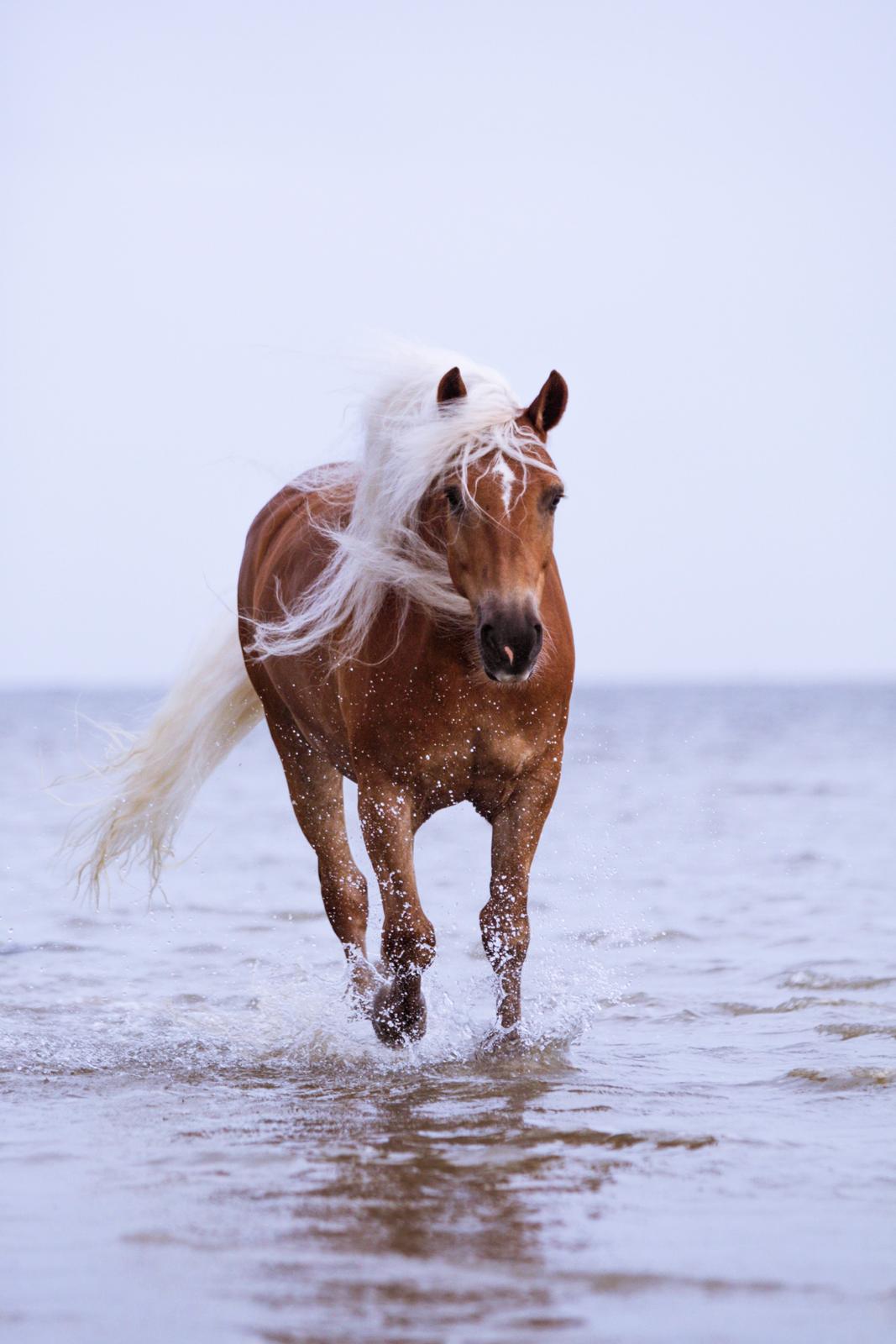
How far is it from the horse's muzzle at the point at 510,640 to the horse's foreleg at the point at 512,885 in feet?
2.70

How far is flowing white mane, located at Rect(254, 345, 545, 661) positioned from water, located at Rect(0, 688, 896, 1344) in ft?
4.29

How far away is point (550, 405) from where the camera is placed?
384 cm

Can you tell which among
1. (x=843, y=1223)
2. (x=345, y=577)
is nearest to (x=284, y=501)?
(x=345, y=577)

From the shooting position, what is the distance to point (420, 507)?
3.96m

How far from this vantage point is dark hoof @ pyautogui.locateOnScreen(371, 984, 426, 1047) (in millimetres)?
4254

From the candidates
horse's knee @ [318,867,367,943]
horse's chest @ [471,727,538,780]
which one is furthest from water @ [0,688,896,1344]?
horse's chest @ [471,727,538,780]

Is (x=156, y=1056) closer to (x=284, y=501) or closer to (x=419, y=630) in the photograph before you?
(x=419, y=630)

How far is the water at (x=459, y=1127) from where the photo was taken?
2242 millimetres

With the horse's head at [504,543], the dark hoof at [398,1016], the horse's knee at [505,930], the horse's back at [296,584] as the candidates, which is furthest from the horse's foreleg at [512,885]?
the horse's head at [504,543]

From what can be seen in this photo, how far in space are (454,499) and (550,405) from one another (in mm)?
398

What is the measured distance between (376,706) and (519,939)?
2.84 feet

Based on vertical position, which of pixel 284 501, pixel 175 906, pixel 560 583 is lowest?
pixel 175 906

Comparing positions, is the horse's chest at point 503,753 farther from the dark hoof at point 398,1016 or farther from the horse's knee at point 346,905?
the horse's knee at point 346,905

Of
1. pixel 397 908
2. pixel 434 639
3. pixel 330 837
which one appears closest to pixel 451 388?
pixel 434 639
